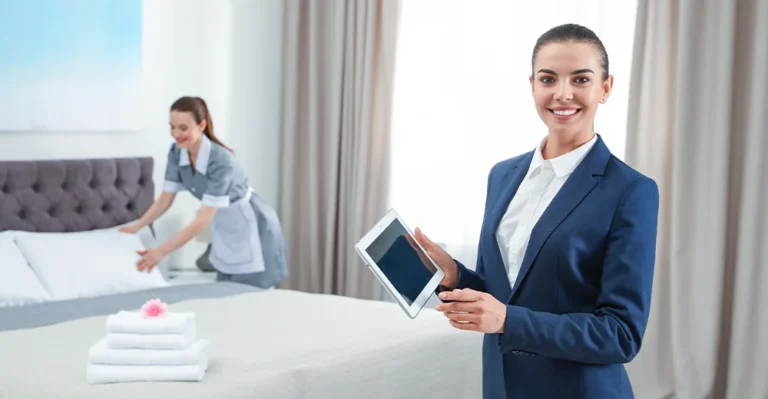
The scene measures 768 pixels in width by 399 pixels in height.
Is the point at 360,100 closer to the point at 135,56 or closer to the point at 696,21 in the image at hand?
the point at 135,56

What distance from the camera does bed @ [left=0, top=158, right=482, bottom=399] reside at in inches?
103

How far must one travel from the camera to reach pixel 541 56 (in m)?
1.59

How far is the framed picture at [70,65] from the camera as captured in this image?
4145 millimetres

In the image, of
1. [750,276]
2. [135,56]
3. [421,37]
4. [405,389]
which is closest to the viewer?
[405,389]

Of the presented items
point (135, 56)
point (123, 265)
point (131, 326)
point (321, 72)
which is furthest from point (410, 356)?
point (321, 72)

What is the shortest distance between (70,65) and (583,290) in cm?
355

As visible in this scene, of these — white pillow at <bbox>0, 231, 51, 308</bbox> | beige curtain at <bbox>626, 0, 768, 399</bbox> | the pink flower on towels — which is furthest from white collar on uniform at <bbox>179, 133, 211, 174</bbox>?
beige curtain at <bbox>626, 0, 768, 399</bbox>

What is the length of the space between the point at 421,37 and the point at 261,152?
1302 mm

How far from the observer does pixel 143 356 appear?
2557 mm

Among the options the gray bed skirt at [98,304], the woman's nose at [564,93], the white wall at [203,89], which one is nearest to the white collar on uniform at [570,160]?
the woman's nose at [564,93]

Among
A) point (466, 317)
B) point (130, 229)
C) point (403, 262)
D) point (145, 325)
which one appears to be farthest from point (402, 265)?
point (130, 229)

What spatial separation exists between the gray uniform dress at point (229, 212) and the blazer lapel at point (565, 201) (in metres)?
2.93

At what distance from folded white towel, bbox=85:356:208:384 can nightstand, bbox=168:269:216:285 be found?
1842mm

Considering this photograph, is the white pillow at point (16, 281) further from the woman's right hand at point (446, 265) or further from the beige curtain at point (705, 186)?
the beige curtain at point (705, 186)
